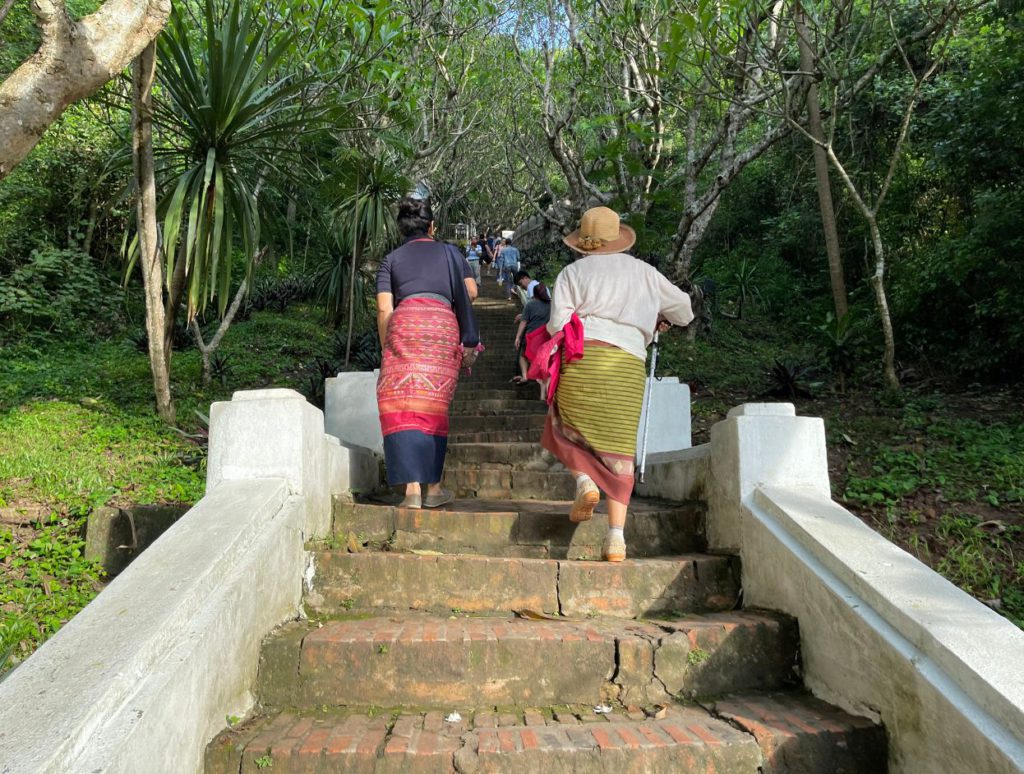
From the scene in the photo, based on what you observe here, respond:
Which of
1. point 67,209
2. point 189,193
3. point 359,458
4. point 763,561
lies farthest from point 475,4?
point 763,561

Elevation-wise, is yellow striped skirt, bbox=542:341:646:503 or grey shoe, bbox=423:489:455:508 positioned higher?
yellow striped skirt, bbox=542:341:646:503

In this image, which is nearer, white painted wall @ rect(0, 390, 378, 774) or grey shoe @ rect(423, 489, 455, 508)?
white painted wall @ rect(0, 390, 378, 774)

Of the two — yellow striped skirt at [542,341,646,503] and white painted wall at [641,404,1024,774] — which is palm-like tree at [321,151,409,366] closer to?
yellow striped skirt at [542,341,646,503]

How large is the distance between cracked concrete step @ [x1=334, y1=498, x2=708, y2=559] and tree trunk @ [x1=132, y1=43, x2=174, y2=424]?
2780 mm

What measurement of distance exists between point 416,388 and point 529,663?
1.57 meters

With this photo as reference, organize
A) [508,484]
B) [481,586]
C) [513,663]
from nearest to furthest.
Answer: [513,663], [481,586], [508,484]

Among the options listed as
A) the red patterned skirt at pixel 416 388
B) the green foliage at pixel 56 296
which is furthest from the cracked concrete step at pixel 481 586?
the green foliage at pixel 56 296

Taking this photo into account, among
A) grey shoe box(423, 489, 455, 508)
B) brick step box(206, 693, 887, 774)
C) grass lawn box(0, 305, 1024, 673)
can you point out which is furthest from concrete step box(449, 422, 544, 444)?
brick step box(206, 693, 887, 774)

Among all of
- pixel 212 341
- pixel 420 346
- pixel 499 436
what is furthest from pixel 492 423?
pixel 212 341

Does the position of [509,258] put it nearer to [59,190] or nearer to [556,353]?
[59,190]

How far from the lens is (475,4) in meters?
9.46

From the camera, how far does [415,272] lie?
3520 millimetres

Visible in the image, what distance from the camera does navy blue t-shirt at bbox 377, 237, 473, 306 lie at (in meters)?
3.51

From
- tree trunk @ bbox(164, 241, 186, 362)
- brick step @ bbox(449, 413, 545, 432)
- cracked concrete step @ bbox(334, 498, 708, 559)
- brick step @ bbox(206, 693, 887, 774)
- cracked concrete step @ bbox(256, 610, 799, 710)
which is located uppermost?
tree trunk @ bbox(164, 241, 186, 362)
